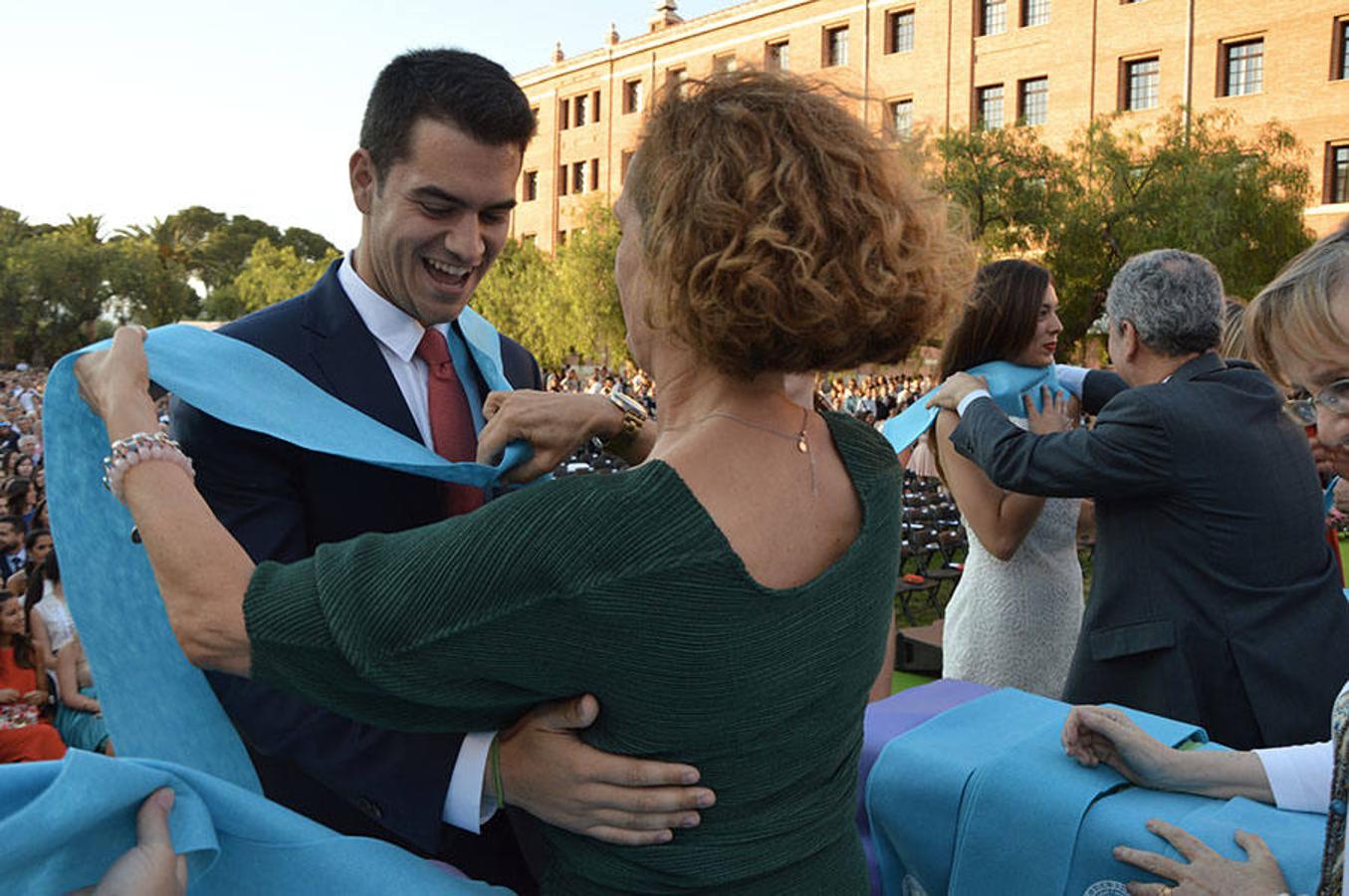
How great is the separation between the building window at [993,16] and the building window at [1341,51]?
958 cm

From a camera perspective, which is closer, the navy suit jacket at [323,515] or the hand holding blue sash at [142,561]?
the navy suit jacket at [323,515]

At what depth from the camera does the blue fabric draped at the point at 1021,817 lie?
5.50 feet

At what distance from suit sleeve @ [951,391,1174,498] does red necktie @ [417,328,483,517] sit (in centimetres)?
159

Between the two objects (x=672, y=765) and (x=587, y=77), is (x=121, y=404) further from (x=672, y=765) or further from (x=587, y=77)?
(x=587, y=77)

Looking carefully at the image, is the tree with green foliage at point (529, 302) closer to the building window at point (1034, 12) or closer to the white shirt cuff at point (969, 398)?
the building window at point (1034, 12)

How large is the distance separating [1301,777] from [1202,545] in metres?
1.00

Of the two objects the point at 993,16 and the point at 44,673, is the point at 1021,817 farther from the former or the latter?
the point at 993,16

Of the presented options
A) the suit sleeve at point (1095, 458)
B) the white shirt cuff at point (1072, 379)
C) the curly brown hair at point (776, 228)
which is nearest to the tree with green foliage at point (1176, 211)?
the white shirt cuff at point (1072, 379)

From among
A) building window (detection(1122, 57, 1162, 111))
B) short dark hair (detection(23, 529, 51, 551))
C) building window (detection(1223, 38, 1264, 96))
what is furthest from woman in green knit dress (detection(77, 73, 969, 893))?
building window (detection(1122, 57, 1162, 111))

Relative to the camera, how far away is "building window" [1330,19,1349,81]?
91.6 ft

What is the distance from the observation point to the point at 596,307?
116 ft

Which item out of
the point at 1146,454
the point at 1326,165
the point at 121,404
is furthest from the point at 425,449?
the point at 1326,165

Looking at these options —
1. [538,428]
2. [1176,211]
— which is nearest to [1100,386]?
[538,428]

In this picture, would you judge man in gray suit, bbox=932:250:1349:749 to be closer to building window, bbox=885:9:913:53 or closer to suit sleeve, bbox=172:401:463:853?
suit sleeve, bbox=172:401:463:853
